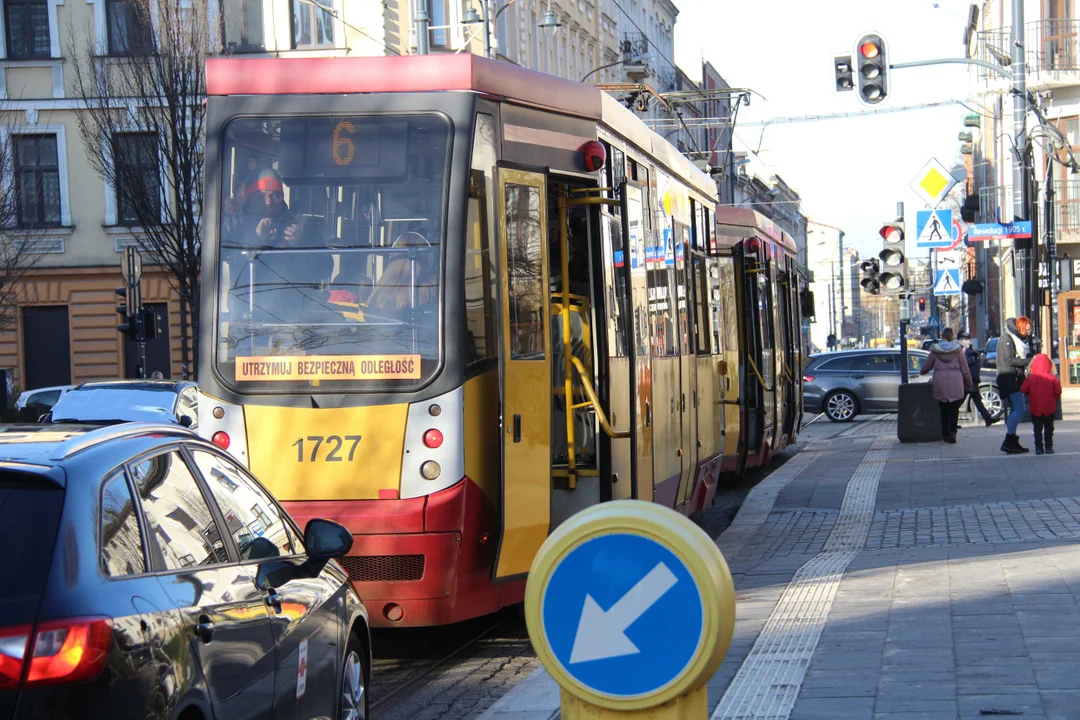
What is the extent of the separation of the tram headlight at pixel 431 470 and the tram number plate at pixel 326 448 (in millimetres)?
397

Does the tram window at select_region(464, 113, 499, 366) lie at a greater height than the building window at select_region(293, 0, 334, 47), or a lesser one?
lesser

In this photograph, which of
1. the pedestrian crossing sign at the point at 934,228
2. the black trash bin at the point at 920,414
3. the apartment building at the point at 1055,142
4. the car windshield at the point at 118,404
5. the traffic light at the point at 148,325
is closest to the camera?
the car windshield at the point at 118,404

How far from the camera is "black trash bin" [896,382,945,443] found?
76.0ft

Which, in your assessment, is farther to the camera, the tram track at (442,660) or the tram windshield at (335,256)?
the tram windshield at (335,256)

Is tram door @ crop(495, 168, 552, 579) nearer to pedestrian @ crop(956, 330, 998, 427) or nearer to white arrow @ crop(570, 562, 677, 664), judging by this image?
white arrow @ crop(570, 562, 677, 664)

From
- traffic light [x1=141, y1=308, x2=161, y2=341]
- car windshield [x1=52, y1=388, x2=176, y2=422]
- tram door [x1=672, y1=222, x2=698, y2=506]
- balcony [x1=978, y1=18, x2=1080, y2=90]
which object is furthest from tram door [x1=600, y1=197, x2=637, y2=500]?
balcony [x1=978, y1=18, x2=1080, y2=90]

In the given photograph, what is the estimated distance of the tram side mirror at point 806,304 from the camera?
25844 mm

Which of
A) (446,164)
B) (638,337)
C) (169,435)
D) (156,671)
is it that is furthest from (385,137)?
(156,671)

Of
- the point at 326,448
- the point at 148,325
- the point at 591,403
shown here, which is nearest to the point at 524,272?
the point at 591,403

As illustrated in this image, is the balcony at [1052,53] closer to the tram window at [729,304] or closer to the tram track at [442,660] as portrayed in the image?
the tram window at [729,304]

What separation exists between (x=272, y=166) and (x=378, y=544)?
87.5 inches

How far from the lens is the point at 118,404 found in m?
19.8

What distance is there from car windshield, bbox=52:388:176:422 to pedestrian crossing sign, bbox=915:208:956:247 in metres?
11.8

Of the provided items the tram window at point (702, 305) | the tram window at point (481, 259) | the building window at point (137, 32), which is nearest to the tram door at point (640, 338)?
the tram window at point (481, 259)
